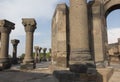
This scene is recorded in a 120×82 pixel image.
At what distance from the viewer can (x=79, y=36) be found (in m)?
6.58

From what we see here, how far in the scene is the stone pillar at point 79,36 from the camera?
20.8ft

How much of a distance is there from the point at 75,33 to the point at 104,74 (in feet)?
6.08

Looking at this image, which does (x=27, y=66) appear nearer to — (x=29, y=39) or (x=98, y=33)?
(x=29, y=39)

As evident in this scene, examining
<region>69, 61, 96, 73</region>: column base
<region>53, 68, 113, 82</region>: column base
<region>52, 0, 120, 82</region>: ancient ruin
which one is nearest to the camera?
<region>53, 68, 113, 82</region>: column base

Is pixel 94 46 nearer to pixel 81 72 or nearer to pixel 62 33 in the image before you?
pixel 62 33

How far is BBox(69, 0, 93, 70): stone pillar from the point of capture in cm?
634

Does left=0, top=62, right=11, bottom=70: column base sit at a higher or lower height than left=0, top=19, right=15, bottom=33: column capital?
lower

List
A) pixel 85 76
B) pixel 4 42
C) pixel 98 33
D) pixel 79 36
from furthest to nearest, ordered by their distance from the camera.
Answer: pixel 4 42
pixel 98 33
pixel 79 36
pixel 85 76

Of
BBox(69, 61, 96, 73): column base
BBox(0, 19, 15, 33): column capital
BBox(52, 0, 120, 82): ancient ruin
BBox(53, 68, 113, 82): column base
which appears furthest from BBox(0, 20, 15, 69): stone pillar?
BBox(69, 61, 96, 73): column base

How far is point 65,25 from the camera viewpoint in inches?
373

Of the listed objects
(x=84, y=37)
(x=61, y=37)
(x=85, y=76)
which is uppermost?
(x=61, y=37)

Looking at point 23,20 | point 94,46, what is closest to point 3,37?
point 23,20

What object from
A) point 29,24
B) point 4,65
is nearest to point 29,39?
point 29,24

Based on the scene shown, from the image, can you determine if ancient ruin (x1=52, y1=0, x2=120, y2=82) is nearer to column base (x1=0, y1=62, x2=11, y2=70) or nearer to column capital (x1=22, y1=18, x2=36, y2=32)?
column capital (x1=22, y1=18, x2=36, y2=32)
